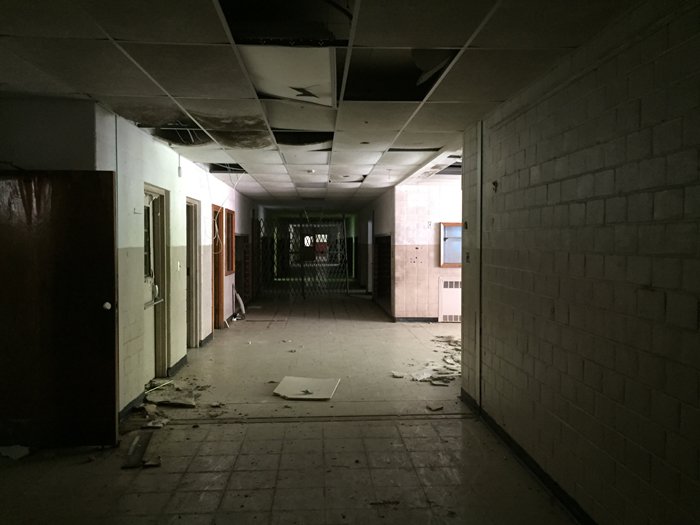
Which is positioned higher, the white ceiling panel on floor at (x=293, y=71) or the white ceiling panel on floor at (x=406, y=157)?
the white ceiling panel on floor at (x=293, y=71)

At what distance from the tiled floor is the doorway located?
141 cm

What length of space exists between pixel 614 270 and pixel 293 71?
223cm

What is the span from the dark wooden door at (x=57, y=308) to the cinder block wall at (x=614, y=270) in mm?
2899

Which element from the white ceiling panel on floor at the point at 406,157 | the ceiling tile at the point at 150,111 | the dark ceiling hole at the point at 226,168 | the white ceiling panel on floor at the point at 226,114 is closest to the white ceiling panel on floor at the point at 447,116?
the white ceiling panel on floor at the point at 406,157

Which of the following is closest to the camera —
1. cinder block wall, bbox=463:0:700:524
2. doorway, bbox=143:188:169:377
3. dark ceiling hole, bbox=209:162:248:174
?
cinder block wall, bbox=463:0:700:524

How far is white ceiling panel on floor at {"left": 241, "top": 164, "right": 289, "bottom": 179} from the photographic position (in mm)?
6453

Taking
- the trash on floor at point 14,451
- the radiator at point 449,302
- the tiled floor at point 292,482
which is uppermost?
the radiator at point 449,302

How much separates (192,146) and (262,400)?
2740 millimetres

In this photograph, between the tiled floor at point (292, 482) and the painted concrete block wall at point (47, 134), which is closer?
the tiled floor at point (292, 482)

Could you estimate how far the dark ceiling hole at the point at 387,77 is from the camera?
334 centimetres

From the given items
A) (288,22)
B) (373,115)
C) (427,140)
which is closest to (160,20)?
(288,22)

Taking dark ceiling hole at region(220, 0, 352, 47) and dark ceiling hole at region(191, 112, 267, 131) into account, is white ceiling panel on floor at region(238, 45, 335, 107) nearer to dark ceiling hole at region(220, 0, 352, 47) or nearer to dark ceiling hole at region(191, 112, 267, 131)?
dark ceiling hole at region(220, 0, 352, 47)

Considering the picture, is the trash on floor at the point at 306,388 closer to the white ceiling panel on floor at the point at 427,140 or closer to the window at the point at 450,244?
the white ceiling panel on floor at the point at 427,140

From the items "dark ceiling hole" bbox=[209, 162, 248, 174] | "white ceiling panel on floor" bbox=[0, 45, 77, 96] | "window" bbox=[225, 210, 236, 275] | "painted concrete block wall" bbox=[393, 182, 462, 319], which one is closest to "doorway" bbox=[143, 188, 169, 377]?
"white ceiling panel on floor" bbox=[0, 45, 77, 96]
